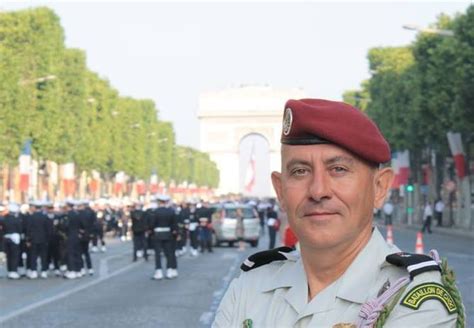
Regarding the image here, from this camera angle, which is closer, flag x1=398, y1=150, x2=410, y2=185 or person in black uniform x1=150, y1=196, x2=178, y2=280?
person in black uniform x1=150, y1=196, x2=178, y2=280

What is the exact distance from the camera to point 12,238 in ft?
100

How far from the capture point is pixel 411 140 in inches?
2926

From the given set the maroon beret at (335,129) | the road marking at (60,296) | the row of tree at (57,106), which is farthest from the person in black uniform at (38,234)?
the maroon beret at (335,129)

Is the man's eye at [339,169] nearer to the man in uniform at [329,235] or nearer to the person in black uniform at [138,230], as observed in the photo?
the man in uniform at [329,235]

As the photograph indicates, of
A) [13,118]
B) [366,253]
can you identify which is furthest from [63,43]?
[366,253]

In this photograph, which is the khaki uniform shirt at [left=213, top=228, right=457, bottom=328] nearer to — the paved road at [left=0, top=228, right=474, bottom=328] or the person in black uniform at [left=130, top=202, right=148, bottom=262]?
the paved road at [left=0, top=228, right=474, bottom=328]

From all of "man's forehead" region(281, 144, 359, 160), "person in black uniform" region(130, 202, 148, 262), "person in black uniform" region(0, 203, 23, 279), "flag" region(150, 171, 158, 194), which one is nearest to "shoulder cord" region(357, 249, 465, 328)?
"man's forehead" region(281, 144, 359, 160)

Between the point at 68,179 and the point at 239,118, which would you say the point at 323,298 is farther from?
the point at 239,118

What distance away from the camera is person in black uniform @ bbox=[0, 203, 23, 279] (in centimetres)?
3067

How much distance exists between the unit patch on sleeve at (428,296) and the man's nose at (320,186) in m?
0.31

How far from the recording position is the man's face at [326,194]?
10.3 feet

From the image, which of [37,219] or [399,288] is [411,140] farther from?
[399,288]

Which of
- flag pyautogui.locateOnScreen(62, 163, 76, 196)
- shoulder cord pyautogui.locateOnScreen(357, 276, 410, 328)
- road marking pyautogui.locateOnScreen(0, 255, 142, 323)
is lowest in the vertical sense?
road marking pyautogui.locateOnScreen(0, 255, 142, 323)

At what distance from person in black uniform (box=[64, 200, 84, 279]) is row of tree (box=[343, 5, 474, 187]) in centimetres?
2428
